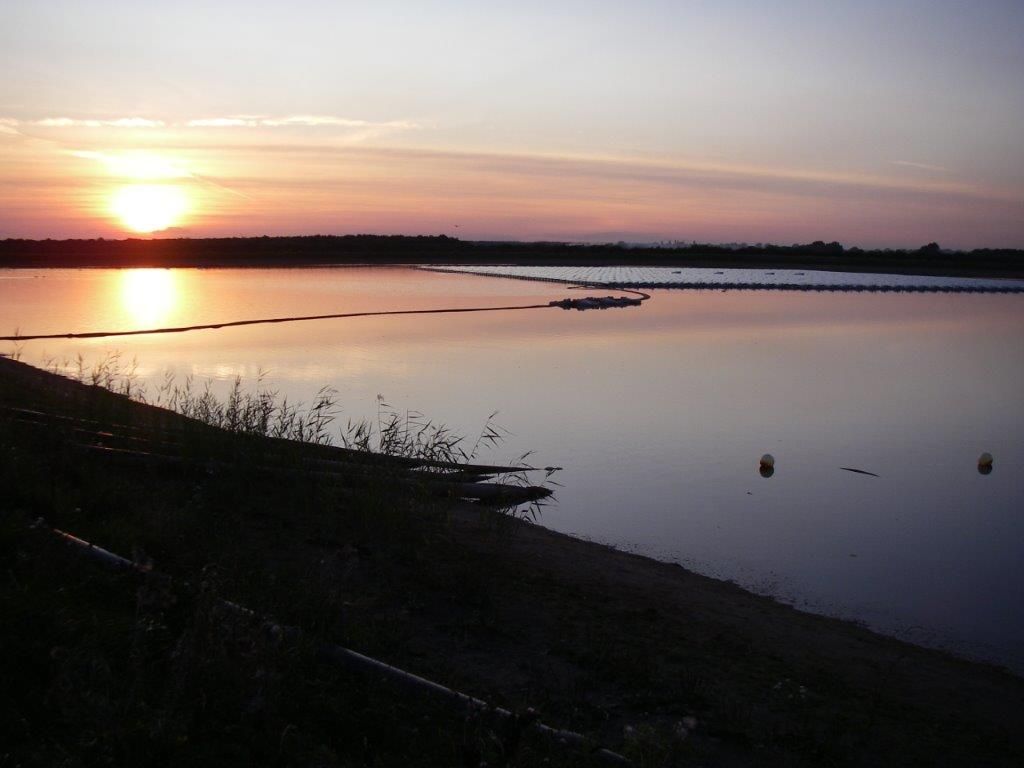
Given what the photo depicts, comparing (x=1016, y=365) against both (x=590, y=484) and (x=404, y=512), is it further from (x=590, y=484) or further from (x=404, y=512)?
(x=404, y=512)

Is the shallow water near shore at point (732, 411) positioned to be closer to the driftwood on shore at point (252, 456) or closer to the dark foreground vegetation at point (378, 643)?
the driftwood on shore at point (252, 456)

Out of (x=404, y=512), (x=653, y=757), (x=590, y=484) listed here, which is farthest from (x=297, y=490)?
(x=653, y=757)

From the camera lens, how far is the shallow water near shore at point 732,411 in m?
6.57

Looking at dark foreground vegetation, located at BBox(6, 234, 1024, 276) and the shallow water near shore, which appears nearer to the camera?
the shallow water near shore

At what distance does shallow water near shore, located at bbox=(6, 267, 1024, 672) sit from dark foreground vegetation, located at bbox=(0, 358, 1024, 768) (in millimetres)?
1050

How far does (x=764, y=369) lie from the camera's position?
1537 centimetres

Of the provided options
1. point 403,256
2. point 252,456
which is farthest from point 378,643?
point 403,256

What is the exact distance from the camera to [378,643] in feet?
13.6

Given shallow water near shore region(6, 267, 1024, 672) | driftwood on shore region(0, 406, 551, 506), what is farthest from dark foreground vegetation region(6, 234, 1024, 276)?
driftwood on shore region(0, 406, 551, 506)

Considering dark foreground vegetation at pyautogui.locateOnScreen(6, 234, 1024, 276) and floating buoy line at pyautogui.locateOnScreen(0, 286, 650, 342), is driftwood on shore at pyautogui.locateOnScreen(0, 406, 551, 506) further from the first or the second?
dark foreground vegetation at pyautogui.locateOnScreen(6, 234, 1024, 276)

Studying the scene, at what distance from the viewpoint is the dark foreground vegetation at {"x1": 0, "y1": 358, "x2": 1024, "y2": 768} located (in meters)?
3.08

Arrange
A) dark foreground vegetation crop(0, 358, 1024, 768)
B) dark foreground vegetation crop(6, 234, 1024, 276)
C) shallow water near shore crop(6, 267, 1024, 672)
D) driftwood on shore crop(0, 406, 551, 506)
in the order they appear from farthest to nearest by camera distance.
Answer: dark foreground vegetation crop(6, 234, 1024, 276) < shallow water near shore crop(6, 267, 1024, 672) < driftwood on shore crop(0, 406, 551, 506) < dark foreground vegetation crop(0, 358, 1024, 768)

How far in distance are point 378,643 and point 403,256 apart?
192ft

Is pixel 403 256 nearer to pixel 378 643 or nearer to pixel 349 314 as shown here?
pixel 349 314
